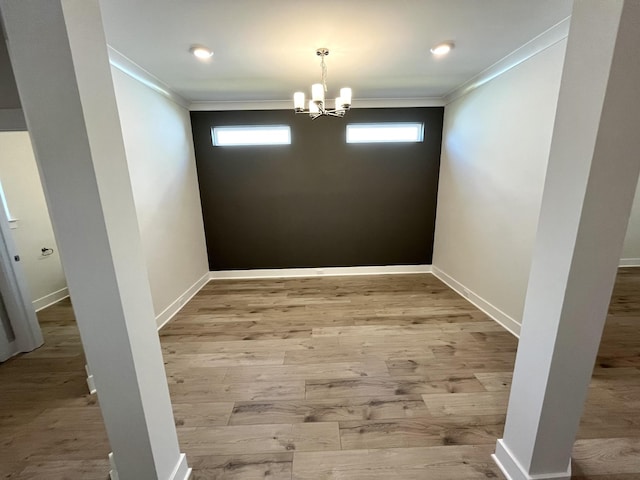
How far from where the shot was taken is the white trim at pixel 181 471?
115 cm

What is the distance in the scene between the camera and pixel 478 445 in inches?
54.0

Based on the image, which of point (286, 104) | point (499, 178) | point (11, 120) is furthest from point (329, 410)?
point (286, 104)

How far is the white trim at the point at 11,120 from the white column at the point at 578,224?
143 inches

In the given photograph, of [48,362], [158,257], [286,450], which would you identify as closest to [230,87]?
[158,257]

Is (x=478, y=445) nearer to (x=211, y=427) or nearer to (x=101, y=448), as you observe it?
(x=211, y=427)

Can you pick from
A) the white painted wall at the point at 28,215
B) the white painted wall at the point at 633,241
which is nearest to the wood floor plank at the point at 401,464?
the white painted wall at the point at 28,215

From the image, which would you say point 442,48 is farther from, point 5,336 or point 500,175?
point 5,336

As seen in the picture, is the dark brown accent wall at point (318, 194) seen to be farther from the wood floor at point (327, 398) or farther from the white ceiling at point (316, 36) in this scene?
the wood floor at point (327, 398)

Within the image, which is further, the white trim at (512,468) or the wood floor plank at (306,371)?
the wood floor plank at (306,371)

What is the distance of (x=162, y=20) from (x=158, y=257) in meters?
2.06

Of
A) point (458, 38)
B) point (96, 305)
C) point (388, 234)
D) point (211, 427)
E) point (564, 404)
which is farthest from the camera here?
point (388, 234)

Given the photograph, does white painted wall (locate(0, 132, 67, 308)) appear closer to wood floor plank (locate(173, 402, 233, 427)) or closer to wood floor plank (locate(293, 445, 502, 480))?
wood floor plank (locate(173, 402, 233, 427))

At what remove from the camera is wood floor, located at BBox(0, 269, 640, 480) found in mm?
1301

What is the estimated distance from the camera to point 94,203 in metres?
0.79
